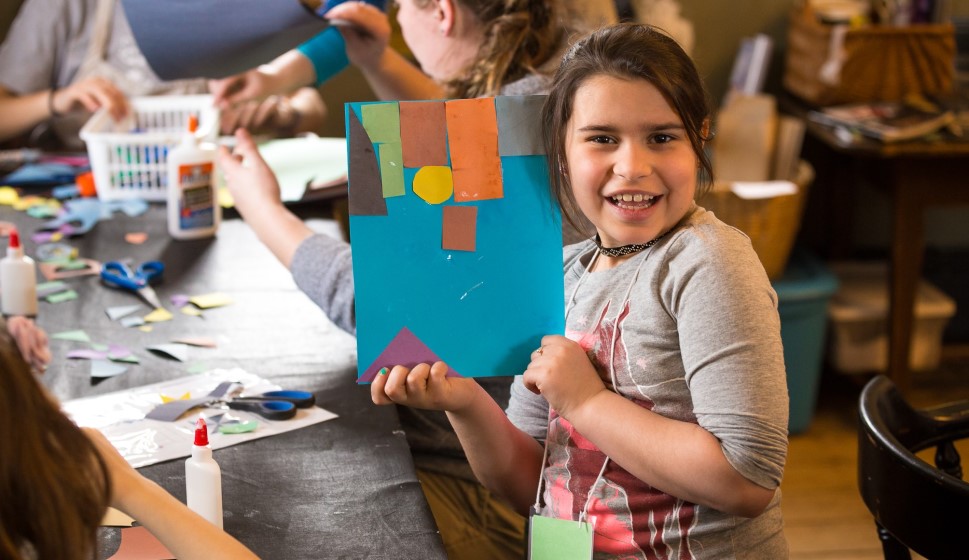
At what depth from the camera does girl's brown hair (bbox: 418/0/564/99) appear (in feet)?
5.31

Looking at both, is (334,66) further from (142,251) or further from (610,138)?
(610,138)

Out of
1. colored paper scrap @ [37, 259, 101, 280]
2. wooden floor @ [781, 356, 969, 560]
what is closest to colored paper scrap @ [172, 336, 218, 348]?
colored paper scrap @ [37, 259, 101, 280]

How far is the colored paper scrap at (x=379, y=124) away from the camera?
41.1 inches

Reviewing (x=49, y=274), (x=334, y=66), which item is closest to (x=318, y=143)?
(x=334, y=66)

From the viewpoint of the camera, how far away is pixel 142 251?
6.28ft

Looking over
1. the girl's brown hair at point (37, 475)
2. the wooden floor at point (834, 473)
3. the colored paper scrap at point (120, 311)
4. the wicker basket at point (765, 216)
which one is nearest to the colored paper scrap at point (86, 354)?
the colored paper scrap at point (120, 311)

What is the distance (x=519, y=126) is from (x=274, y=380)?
1.80ft

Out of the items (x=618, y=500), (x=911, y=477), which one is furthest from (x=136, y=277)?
(x=911, y=477)

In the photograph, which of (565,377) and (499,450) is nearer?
(565,377)

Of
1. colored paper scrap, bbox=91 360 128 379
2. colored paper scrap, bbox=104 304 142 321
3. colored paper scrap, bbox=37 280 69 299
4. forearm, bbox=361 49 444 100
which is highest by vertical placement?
forearm, bbox=361 49 444 100

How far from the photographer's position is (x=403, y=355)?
3.51ft

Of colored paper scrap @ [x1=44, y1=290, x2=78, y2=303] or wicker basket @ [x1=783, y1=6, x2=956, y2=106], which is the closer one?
colored paper scrap @ [x1=44, y1=290, x2=78, y2=303]

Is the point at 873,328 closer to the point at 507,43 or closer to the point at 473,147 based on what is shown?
the point at 507,43

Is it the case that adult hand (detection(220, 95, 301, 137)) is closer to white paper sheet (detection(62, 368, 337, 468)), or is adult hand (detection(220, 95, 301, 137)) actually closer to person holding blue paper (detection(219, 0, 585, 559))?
person holding blue paper (detection(219, 0, 585, 559))
